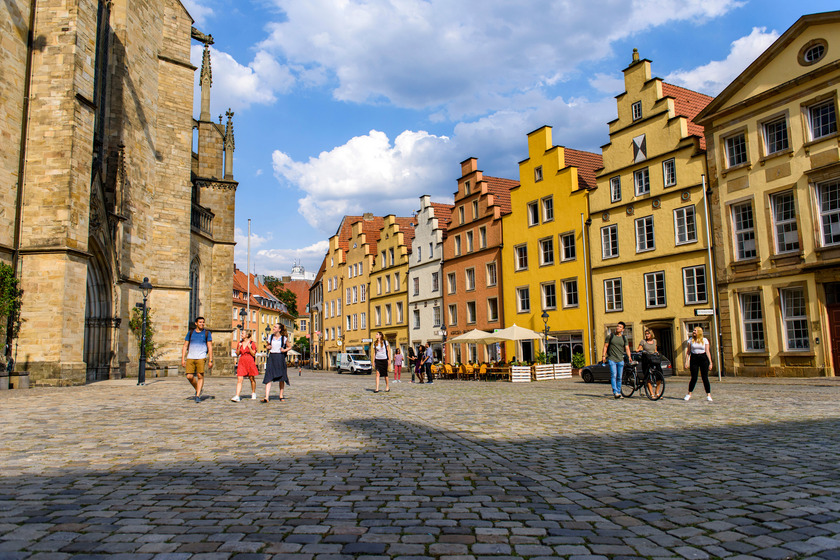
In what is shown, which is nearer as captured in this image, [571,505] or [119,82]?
[571,505]

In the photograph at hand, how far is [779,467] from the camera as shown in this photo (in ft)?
19.2

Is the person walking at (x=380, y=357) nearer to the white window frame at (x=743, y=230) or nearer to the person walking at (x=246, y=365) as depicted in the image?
the person walking at (x=246, y=365)

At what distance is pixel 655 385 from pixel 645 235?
1587 cm

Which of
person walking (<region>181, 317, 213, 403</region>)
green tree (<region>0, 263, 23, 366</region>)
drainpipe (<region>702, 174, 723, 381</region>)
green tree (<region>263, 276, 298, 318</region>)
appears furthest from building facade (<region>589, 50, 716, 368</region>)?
green tree (<region>263, 276, 298, 318</region>)

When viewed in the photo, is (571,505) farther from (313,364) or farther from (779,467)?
(313,364)

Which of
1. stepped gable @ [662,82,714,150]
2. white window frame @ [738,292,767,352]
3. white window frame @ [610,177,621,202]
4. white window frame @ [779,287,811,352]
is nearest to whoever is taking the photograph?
white window frame @ [779,287,811,352]

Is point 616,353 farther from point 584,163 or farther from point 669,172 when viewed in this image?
point 584,163

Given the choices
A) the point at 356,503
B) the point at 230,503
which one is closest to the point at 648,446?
the point at 356,503

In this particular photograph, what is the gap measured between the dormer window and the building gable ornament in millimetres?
949

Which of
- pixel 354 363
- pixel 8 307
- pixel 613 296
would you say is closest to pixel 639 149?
pixel 613 296

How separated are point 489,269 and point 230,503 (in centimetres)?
3493

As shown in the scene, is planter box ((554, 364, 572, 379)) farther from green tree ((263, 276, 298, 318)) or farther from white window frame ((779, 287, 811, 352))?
green tree ((263, 276, 298, 318))

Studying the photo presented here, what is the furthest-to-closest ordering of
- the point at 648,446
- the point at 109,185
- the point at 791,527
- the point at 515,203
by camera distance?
the point at 515,203 < the point at 109,185 < the point at 648,446 < the point at 791,527

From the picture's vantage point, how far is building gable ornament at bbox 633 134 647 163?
93.1 ft
